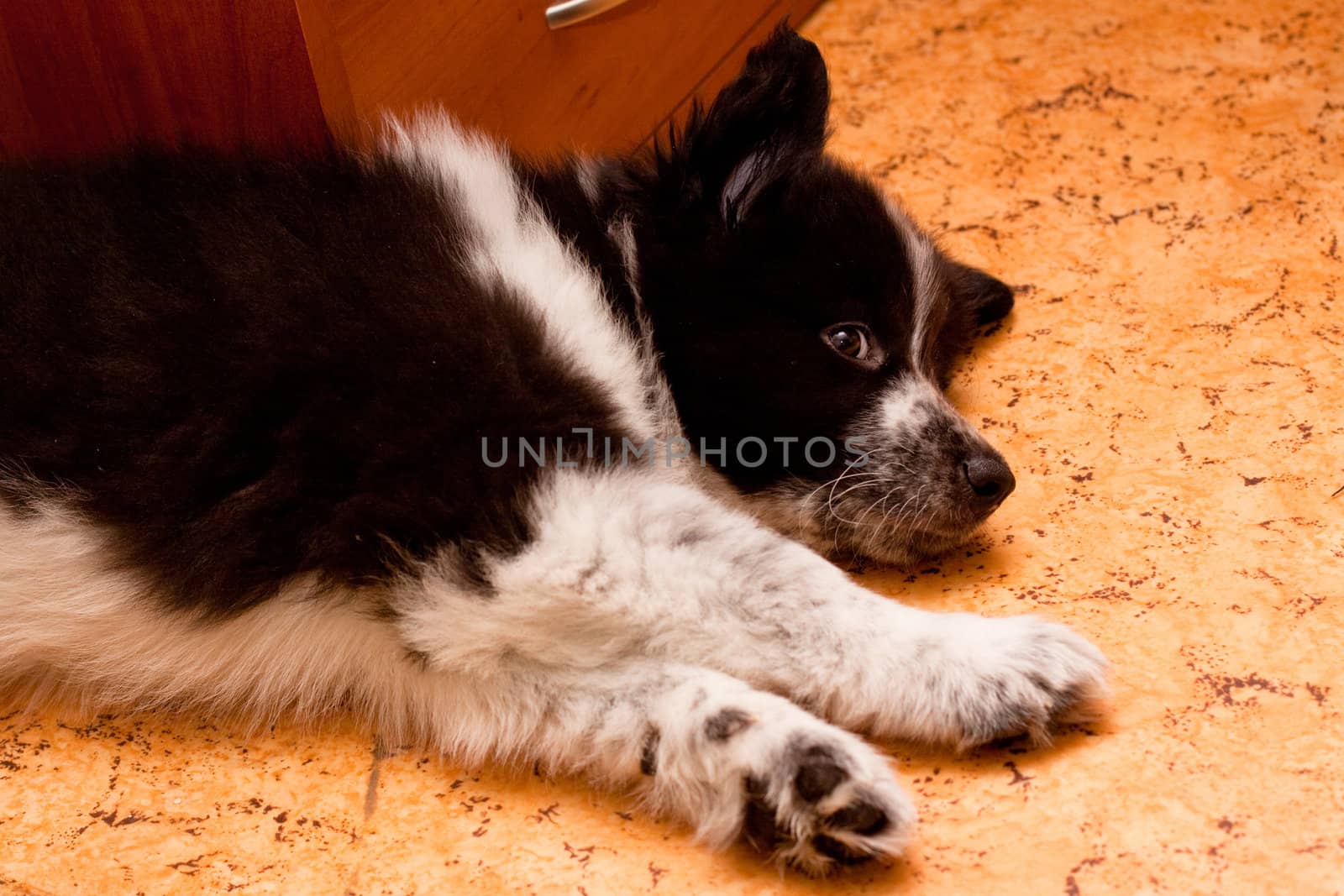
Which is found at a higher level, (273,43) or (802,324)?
(273,43)

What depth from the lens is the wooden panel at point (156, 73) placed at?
259cm

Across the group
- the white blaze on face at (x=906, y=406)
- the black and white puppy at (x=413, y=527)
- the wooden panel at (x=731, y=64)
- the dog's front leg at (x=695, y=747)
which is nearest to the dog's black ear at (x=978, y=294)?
the white blaze on face at (x=906, y=406)

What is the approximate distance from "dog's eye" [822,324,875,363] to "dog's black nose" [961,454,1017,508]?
29 centimetres

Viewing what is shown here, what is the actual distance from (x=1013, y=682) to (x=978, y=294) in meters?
1.26

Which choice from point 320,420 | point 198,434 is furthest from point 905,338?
point 198,434

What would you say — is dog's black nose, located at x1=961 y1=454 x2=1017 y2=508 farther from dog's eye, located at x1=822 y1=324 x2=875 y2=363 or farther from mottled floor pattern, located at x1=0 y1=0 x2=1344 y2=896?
dog's eye, located at x1=822 y1=324 x2=875 y2=363

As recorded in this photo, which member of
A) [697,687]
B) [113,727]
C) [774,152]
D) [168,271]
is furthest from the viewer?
[774,152]

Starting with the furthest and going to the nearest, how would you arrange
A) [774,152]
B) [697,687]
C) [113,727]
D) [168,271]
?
[774,152] < [113,727] < [168,271] < [697,687]

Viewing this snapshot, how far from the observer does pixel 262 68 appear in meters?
2.62

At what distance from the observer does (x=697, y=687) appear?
6.47ft

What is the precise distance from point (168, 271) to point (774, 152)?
43.5 inches

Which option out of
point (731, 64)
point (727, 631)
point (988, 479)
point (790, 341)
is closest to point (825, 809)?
point (727, 631)

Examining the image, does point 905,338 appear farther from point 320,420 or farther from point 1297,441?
point 320,420

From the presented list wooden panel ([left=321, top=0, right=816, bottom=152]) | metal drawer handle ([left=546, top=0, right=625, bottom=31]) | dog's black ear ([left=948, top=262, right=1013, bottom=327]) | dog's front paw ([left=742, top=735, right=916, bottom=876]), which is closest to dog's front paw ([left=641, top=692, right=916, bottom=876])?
dog's front paw ([left=742, top=735, right=916, bottom=876])
